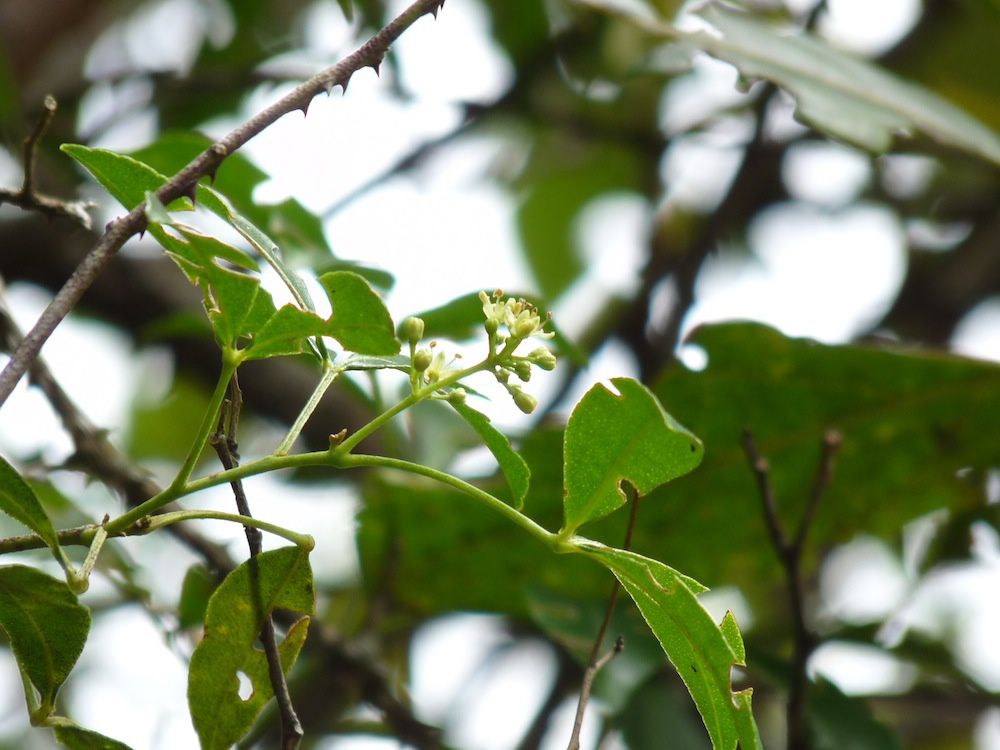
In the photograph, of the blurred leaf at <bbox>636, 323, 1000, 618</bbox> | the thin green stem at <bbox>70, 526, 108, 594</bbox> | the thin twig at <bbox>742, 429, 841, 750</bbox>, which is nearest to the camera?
the thin green stem at <bbox>70, 526, 108, 594</bbox>

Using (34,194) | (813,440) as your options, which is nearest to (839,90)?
(813,440)

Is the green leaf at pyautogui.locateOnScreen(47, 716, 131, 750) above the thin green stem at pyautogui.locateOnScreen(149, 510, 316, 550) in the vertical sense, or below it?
below

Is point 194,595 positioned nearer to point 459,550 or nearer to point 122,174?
point 459,550

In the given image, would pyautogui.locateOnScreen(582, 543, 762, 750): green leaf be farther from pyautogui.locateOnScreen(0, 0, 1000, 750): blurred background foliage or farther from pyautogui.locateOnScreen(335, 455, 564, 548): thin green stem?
pyautogui.locateOnScreen(0, 0, 1000, 750): blurred background foliage

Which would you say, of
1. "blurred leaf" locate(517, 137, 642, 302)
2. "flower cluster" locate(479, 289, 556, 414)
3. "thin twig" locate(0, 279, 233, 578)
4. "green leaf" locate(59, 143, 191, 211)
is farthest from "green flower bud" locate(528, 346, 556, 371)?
"blurred leaf" locate(517, 137, 642, 302)

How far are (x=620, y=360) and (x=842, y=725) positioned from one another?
2.65ft

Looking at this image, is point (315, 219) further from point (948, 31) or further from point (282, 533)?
point (948, 31)

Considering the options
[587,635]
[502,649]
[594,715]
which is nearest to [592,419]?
[587,635]

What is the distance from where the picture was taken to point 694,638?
2.11 ft

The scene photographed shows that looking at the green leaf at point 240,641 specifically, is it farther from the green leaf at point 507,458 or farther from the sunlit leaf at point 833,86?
the sunlit leaf at point 833,86

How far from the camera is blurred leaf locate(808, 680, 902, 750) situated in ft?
3.61

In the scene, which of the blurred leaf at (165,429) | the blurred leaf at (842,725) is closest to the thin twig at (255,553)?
the blurred leaf at (842,725)

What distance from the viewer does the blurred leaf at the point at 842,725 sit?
1101 millimetres

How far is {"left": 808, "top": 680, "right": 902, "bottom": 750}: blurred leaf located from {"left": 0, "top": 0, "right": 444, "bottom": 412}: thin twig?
78cm
